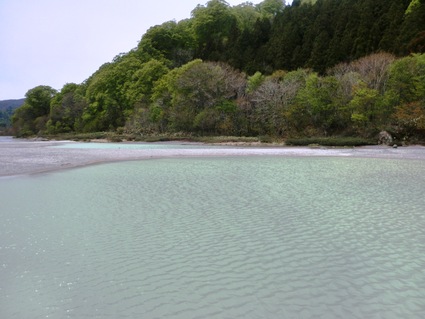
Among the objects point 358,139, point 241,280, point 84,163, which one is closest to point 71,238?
point 241,280

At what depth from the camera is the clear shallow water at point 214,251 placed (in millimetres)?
4410

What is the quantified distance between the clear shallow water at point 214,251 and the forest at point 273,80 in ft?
77.1

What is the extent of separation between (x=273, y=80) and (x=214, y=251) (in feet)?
133

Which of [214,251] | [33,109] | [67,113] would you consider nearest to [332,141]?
[214,251]

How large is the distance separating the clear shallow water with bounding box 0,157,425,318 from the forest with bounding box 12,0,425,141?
23.5 m

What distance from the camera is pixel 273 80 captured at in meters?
44.2

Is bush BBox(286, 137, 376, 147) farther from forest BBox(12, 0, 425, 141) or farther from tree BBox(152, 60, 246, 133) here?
tree BBox(152, 60, 246, 133)

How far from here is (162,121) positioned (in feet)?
167

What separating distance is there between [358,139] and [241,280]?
2865cm

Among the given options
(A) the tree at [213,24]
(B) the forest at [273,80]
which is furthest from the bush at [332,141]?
(A) the tree at [213,24]

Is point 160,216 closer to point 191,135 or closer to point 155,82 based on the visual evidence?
point 191,135

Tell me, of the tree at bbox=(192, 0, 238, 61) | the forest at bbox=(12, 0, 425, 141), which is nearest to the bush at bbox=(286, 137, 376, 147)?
the forest at bbox=(12, 0, 425, 141)

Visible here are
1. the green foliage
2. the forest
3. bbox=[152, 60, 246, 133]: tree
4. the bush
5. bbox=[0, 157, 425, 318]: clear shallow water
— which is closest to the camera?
bbox=[0, 157, 425, 318]: clear shallow water

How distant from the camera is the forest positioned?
33250 mm
